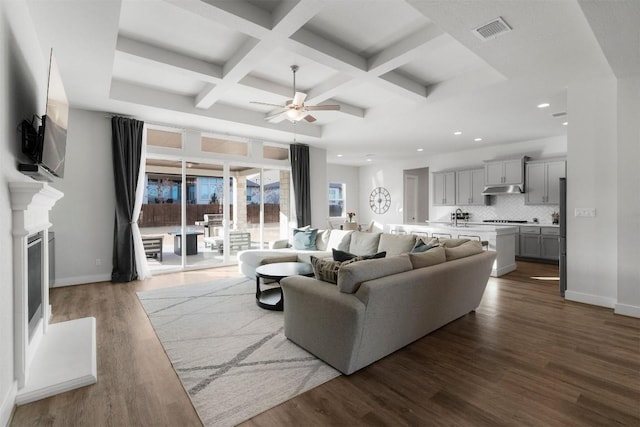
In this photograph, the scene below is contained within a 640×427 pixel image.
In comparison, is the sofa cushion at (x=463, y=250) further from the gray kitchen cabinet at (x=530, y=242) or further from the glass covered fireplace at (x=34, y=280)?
the gray kitchen cabinet at (x=530, y=242)

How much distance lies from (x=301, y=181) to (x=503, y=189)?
4.78 meters

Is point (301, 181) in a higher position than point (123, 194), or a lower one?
higher

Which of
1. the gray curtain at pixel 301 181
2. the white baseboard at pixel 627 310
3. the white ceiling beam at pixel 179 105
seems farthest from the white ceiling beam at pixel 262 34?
the white baseboard at pixel 627 310

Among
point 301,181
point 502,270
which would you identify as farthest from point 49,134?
point 502,270

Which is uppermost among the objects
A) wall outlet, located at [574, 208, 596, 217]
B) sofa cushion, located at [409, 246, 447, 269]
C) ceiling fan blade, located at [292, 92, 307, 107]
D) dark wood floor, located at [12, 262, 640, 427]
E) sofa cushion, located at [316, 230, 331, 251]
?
ceiling fan blade, located at [292, 92, 307, 107]

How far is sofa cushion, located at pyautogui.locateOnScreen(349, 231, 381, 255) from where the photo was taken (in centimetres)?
500

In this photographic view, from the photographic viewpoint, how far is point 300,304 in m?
2.64

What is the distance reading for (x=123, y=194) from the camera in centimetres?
518

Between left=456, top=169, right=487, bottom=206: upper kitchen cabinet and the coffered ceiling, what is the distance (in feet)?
7.17

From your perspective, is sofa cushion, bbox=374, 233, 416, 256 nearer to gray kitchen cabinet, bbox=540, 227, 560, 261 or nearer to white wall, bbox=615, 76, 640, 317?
white wall, bbox=615, 76, 640, 317

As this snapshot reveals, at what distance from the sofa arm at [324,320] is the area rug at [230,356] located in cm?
12

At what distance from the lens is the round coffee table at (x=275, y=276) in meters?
3.69

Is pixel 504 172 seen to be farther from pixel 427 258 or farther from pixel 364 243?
pixel 427 258

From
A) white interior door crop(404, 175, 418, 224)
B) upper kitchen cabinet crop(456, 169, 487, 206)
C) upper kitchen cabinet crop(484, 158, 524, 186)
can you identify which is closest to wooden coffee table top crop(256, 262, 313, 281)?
upper kitchen cabinet crop(484, 158, 524, 186)
